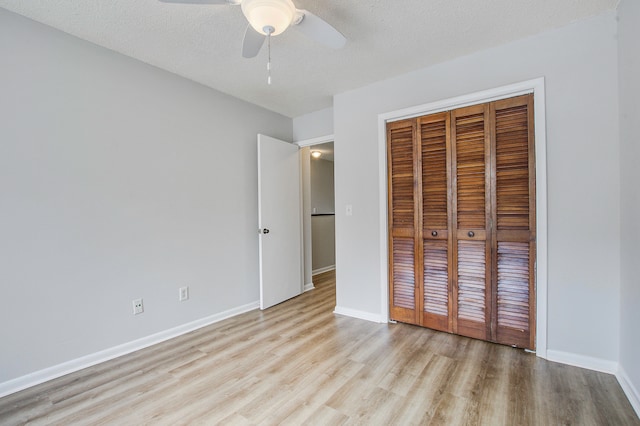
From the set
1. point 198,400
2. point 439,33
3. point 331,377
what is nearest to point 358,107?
point 439,33

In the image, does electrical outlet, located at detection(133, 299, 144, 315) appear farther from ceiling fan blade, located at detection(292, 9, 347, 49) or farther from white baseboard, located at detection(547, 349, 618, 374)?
white baseboard, located at detection(547, 349, 618, 374)

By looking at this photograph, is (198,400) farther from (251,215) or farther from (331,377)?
(251,215)

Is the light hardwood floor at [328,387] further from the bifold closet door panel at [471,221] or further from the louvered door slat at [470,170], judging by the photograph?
the louvered door slat at [470,170]

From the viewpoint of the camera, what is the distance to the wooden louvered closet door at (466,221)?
225 centimetres

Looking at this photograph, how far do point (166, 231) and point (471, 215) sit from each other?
106 inches

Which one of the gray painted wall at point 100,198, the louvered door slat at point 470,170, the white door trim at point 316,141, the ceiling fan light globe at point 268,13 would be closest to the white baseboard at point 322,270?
the gray painted wall at point 100,198

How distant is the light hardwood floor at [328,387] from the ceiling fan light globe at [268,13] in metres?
2.11

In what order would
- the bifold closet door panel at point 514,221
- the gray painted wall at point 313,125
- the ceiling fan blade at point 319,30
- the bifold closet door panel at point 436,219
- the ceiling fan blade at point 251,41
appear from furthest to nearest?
the gray painted wall at point 313,125, the bifold closet door panel at point 436,219, the bifold closet door panel at point 514,221, the ceiling fan blade at point 251,41, the ceiling fan blade at point 319,30

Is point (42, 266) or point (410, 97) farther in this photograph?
point (410, 97)

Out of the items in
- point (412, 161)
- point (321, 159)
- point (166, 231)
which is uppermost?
point (321, 159)

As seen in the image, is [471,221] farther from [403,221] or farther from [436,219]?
[403,221]

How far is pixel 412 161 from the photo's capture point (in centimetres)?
276

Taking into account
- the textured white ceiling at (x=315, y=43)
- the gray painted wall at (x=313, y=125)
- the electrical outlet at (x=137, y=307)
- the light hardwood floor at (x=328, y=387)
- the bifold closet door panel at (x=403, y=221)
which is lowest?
the light hardwood floor at (x=328, y=387)

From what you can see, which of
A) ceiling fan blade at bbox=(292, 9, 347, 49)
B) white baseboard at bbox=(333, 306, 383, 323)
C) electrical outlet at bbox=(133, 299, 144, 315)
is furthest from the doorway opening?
ceiling fan blade at bbox=(292, 9, 347, 49)
